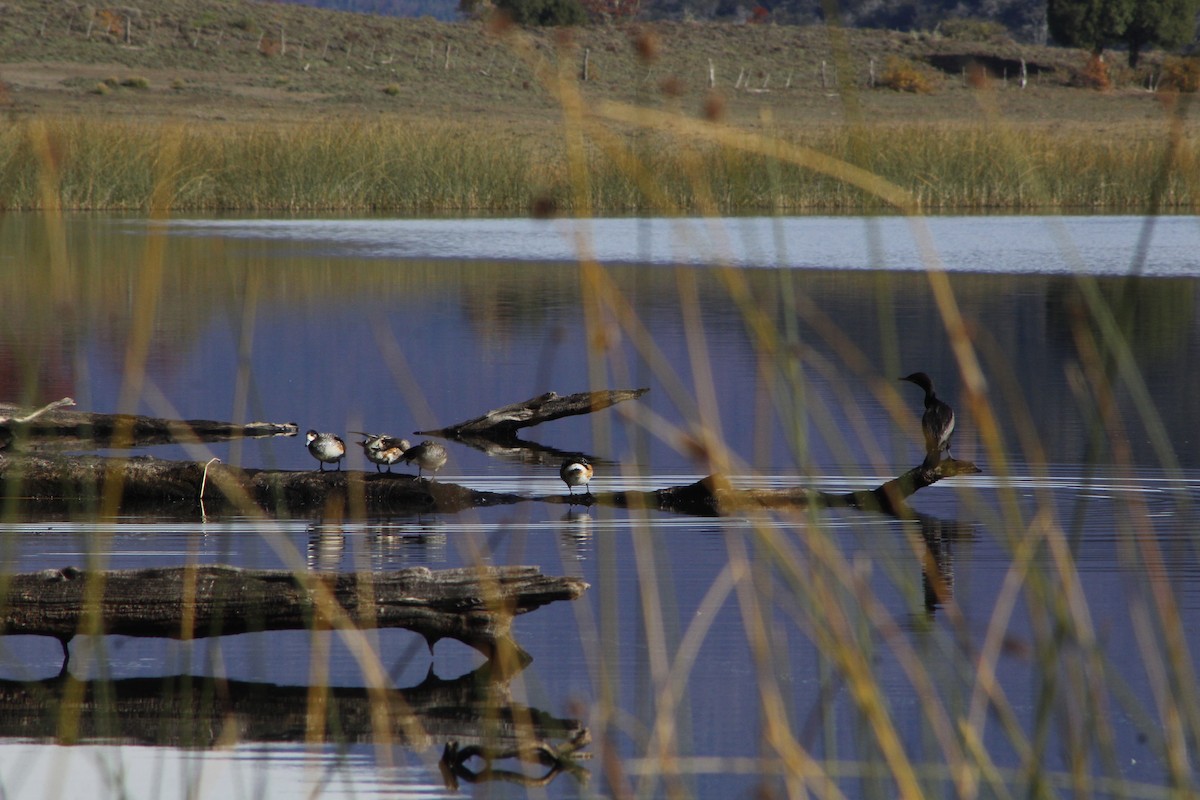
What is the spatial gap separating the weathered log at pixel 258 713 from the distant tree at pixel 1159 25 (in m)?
65.6

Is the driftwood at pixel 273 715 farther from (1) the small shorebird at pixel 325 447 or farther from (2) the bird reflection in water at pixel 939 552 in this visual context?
(1) the small shorebird at pixel 325 447

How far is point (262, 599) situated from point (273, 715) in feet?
1.05

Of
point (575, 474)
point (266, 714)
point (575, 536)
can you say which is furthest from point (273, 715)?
point (575, 474)

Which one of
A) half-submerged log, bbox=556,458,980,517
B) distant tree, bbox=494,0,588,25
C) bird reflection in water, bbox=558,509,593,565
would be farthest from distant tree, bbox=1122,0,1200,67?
bird reflection in water, bbox=558,509,593,565

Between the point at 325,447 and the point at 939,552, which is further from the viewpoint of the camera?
the point at 325,447

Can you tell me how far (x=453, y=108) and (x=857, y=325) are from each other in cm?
3817

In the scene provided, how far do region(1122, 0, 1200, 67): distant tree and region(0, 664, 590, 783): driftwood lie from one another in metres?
65.7

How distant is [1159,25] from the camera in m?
66.6

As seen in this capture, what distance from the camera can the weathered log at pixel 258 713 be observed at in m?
3.96

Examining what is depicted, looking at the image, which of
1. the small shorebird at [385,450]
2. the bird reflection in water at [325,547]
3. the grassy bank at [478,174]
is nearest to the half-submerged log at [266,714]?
the bird reflection in water at [325,547]

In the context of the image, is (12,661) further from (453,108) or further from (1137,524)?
(453,108)

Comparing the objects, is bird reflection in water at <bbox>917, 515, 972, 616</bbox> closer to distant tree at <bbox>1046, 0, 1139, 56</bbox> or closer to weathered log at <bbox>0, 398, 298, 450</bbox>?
weathered log at <bbox>0, 398, 298, 450</bbox>

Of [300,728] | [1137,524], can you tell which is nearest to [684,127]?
[300,728]

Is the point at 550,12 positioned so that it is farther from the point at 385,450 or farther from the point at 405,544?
the point at 405,544
